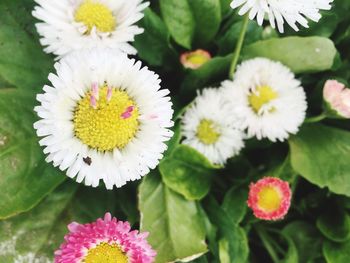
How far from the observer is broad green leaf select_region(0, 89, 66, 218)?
3.26 ft

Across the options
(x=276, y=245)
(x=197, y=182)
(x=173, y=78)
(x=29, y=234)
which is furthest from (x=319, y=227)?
(x=29, y=234)

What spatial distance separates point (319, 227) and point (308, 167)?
5.9 inches

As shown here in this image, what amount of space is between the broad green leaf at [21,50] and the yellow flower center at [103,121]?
23 centimetres

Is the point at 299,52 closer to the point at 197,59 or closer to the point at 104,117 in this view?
the point at 197,59

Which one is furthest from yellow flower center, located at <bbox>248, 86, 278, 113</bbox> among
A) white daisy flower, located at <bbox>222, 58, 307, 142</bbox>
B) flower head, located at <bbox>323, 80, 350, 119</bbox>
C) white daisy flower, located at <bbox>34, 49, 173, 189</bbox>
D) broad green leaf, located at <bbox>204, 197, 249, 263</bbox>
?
white daisy flower, located at <bbox>34, 49, 173, 189</bbox>

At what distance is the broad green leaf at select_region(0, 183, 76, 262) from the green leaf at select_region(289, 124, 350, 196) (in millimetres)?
439

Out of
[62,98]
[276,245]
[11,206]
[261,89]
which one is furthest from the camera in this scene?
[276,245]

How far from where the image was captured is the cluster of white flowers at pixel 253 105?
1.11m

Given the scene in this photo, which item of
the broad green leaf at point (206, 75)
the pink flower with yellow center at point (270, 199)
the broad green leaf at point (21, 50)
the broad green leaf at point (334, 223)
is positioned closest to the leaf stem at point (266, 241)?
the broad green leaf at point (334, 223)

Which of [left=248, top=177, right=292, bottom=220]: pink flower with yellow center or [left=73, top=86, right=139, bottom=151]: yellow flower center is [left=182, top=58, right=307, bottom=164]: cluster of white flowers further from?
[left=73, top=86, right=139, bottom=151]: yellow flower center

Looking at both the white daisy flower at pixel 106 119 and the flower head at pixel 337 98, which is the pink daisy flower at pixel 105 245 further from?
Answer: the flower head at pixel 337 98

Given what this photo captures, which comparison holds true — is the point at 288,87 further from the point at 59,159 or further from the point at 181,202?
the point at 59,159

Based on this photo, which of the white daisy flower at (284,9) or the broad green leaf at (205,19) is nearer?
the white daisy flower at (284,9)

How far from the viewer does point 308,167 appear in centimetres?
114
